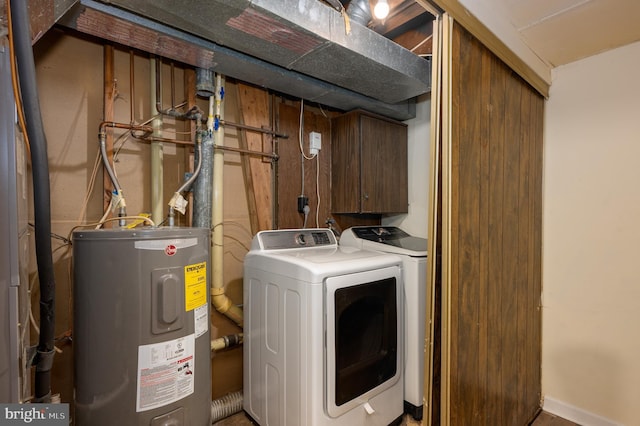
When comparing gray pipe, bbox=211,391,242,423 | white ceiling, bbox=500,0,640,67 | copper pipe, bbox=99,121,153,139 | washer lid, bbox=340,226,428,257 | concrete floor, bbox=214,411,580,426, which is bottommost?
concrete floor, bbox=214,411,580,426

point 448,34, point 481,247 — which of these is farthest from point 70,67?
point 481,247

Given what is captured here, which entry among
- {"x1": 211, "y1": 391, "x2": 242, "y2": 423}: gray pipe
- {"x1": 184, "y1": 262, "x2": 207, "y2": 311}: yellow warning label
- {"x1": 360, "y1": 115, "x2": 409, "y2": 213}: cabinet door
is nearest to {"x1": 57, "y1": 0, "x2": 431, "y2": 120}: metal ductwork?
{"x1": 360, "y1": 115, "x2": 409, "y2": 213}: cabinet door

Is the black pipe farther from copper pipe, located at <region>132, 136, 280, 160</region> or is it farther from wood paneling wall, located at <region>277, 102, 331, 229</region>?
wood paneling wall, located at <region>277, 102, 331, 229</region>

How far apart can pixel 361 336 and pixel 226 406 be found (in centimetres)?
100

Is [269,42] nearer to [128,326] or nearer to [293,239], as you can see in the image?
[293,239]

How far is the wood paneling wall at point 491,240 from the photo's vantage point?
143cm

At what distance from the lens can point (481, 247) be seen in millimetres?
1595

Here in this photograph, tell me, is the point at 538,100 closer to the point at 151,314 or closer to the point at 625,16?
the point at 625,16

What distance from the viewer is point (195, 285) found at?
1.34 meters

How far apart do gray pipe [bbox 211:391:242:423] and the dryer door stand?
0.79 m

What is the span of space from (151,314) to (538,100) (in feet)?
8.73

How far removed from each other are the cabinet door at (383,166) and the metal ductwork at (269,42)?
0.36 meters

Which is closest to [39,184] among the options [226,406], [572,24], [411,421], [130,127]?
[130,127]

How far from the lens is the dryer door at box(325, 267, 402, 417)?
5.06 ft
